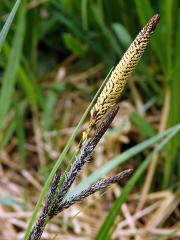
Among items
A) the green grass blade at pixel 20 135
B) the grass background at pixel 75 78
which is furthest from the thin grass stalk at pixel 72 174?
the green grass blade at pixel 20 135

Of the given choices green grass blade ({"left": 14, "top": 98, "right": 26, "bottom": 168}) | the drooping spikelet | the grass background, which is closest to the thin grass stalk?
the drooping spikelet

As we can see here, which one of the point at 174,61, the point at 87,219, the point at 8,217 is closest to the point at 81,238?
the point at 87,219

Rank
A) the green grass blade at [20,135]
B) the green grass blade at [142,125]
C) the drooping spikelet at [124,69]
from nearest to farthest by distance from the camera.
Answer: the drooping spikelet at [124,69] < the green grass blade at [142,125] < the green grass blade at [20,135]

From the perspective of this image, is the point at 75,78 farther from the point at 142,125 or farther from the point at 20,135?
the point at 142,125

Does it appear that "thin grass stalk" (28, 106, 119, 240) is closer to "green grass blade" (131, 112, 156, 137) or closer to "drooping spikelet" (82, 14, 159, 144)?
"drooping spikelet" (82, 14, 159, 144)

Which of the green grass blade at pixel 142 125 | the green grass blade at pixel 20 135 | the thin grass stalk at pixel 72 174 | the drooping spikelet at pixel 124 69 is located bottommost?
the green grass blade at pixel 142 125

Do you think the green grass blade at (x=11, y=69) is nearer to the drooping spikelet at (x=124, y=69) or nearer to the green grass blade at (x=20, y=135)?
the green grass blade at (x=20, y=135)

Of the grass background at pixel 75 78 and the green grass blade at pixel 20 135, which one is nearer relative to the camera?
the grass background at pixel 75 78

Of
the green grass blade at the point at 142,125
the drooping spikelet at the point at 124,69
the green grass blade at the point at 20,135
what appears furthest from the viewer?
the green grass blade at the point at 20,135
